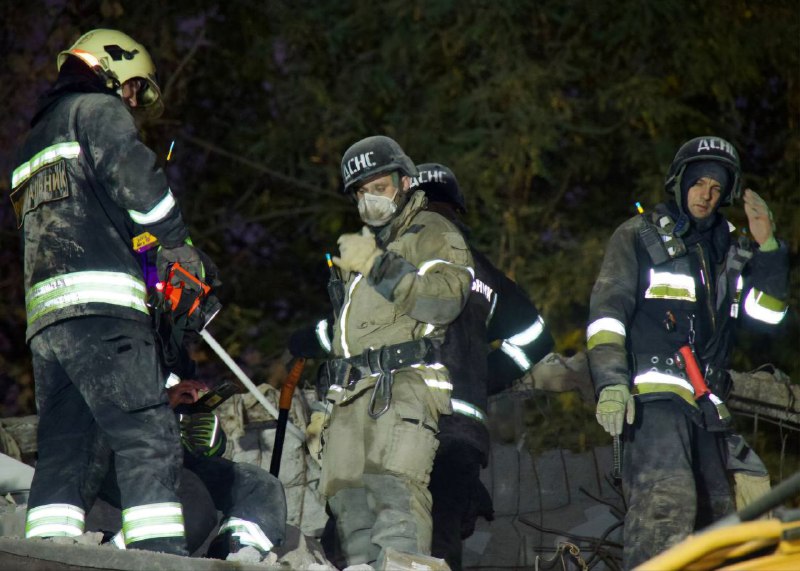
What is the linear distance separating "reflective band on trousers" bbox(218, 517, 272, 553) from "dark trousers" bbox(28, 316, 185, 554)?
56cm

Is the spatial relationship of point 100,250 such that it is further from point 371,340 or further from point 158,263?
point 371,340

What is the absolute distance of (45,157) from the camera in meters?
5.88

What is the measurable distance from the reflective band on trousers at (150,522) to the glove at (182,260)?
89 centimetres

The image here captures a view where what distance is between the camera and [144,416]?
5.62 m

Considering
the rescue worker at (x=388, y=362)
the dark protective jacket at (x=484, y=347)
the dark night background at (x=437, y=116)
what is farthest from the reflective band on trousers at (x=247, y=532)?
the dark night background at (x=437, y=116)

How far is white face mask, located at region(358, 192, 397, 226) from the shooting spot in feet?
20.7

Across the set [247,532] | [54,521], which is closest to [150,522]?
[54,521]

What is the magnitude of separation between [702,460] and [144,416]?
2.38 meters

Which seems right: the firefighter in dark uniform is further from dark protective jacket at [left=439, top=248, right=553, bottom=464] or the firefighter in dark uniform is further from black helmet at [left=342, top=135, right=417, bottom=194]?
black helmet at [left=342, top=135, right=417, bottom=194]

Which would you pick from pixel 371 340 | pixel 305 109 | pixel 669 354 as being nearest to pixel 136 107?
pixel 371 340

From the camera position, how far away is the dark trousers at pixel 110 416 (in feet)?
18.3

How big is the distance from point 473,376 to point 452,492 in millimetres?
487

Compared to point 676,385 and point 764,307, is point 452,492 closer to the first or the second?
point 676,385

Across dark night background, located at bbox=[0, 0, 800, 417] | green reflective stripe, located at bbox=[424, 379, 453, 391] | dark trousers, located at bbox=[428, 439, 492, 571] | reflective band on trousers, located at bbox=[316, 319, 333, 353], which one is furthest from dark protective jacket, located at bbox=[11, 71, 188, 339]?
dark night background, located at bbox=[0, 0, 800, 417]
